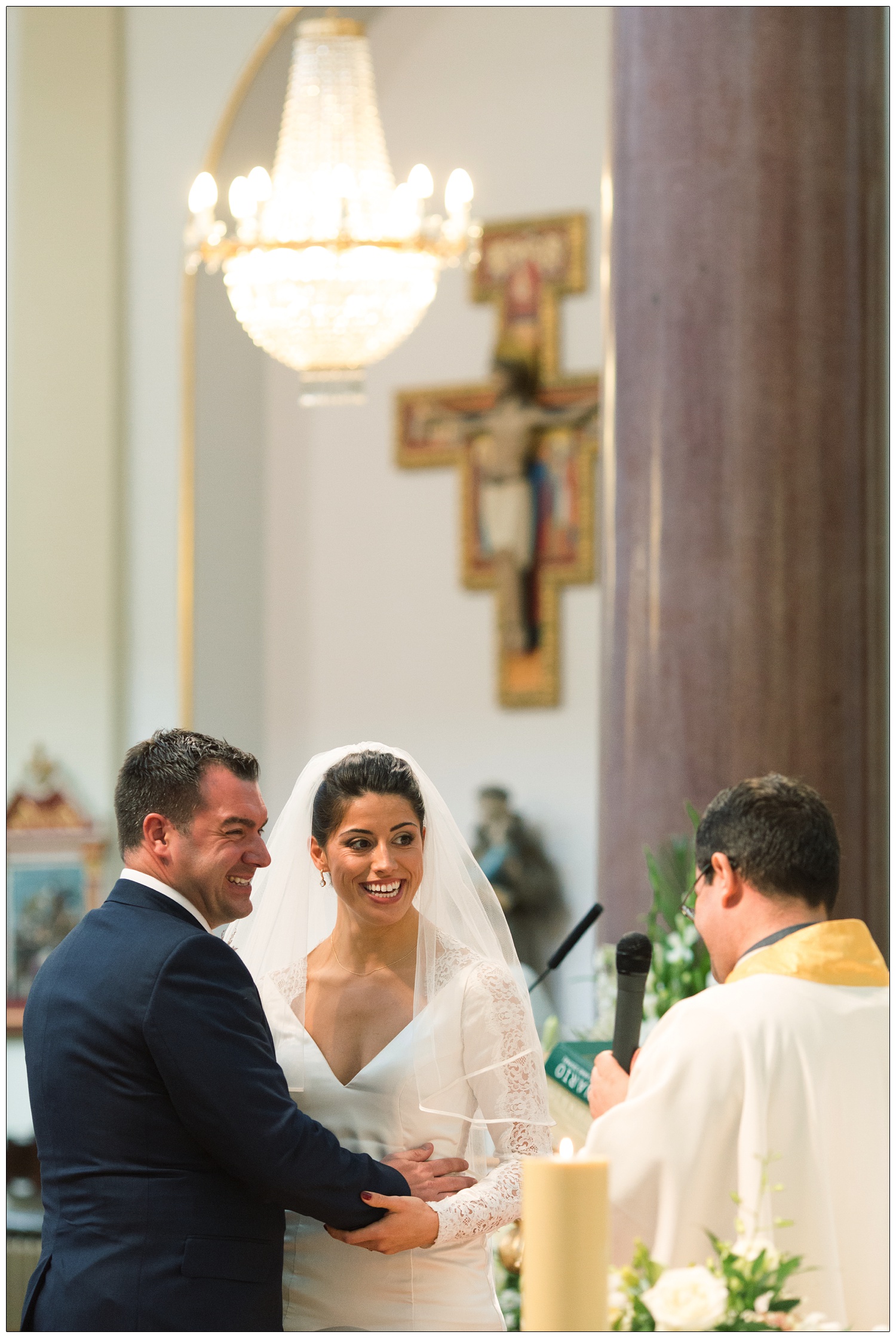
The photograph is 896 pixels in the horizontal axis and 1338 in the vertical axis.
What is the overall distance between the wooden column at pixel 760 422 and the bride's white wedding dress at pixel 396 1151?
158cm

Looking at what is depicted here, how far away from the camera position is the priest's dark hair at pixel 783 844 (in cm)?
266

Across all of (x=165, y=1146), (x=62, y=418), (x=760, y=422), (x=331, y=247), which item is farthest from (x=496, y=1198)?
(x=62, y=418)

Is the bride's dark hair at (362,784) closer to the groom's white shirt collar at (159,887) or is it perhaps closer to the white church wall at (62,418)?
the groom's white shirt collar at (159,887)

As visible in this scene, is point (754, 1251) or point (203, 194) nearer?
point (754, 1251)

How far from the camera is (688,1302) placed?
1.92 m

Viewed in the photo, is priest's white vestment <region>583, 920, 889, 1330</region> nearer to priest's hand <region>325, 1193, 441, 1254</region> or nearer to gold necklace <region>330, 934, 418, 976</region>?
priest's hand <region>325, 1193, 441, 1254</region>

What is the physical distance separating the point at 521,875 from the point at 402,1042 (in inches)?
250

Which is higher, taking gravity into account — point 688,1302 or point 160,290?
point 160,290

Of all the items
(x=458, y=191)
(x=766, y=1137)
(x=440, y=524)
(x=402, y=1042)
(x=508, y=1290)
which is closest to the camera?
(x=766, y=1137)

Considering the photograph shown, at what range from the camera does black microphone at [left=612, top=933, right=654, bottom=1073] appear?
257 cm

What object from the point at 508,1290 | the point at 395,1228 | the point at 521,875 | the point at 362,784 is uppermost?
the point at 362,784

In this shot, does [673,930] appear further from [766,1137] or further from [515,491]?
[515,491]

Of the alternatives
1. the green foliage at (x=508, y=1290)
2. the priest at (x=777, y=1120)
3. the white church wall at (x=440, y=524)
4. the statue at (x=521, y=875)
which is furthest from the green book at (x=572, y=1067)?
the white church wall at (x=440, y=524)

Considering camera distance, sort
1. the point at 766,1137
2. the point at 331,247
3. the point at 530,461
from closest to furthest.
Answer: the point at 766,1137 < the point at 331,247 < the point at 530,461
